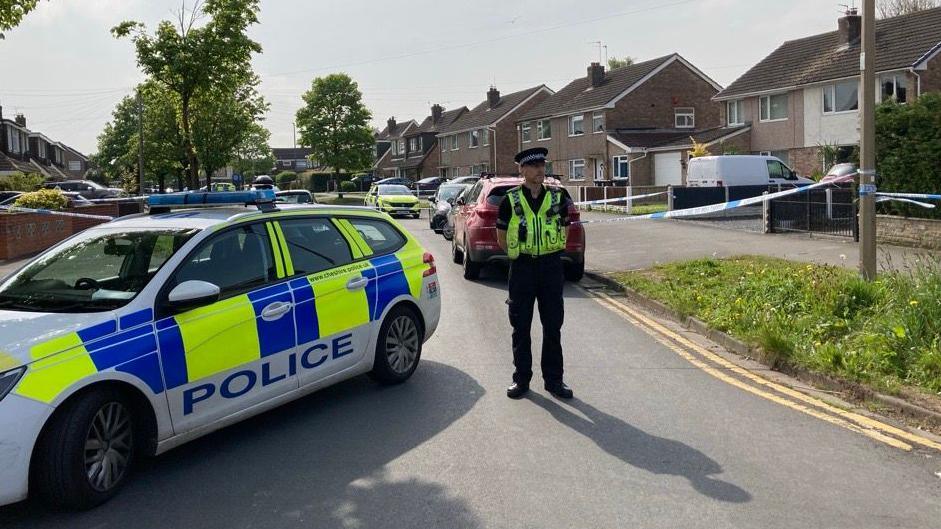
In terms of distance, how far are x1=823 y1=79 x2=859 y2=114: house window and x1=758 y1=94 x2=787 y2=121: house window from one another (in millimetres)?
2662

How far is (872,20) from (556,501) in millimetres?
7296

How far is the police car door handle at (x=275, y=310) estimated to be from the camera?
5.72 meters

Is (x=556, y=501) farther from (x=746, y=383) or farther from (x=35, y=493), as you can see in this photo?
(x=746, y=383)

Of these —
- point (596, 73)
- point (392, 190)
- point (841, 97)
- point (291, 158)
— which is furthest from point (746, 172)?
point (291, 158)

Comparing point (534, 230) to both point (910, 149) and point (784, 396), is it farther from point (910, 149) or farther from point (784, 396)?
point (910, 149)

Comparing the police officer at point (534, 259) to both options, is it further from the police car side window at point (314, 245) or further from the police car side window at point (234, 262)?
the police car side window at point (234, 262)

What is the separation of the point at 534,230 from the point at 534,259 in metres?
0.25

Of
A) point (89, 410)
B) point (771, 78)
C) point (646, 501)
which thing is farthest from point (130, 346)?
point (771, 78)

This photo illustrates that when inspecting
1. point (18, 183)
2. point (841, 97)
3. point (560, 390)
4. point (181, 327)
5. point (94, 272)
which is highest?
point (841, 97)

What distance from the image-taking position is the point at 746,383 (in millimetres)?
7297

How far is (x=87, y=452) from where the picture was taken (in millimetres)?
4586

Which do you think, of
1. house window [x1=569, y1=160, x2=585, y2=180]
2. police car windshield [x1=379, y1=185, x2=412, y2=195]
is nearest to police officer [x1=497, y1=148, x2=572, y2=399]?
police car windshield [x1=379, y1=185, x2=412, y2=195]

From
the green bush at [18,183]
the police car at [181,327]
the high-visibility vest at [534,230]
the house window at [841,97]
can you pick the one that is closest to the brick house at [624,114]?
the house window at [841,97]

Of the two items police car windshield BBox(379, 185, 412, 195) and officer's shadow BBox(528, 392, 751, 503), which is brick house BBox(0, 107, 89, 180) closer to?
police car windshield BBox(379, 185, 412, 195)
